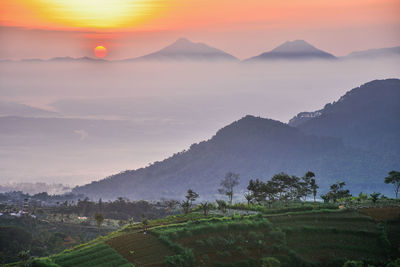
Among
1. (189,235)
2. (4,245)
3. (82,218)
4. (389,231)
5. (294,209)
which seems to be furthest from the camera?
(82,218)

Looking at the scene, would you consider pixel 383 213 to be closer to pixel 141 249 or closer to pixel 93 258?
pixel 141 249

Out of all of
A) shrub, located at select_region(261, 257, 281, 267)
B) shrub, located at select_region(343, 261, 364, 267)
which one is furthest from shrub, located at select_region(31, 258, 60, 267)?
shrub, located at select_region(343, 261, 364, 267)

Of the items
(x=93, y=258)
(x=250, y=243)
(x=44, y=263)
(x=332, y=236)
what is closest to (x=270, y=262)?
(x=250, y=243)

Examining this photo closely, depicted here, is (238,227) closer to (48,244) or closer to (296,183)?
(296,183)

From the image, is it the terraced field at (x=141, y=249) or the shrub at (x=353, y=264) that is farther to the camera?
the terraced field at (x=141, y=249)

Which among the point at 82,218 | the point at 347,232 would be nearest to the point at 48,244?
the point at 82,218

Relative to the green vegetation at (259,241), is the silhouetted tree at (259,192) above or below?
above

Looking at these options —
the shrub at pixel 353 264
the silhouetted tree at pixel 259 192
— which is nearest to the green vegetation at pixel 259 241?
the shrub at pixel 353 264

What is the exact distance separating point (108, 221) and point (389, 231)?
228 ft

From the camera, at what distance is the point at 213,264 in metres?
66.9

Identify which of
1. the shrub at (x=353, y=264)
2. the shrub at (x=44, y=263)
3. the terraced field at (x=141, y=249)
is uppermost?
the terraced field at (x=141, y=249)

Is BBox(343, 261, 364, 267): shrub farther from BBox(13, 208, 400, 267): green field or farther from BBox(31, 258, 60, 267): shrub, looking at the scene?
BBox(31, 258, 60, 267): shrub

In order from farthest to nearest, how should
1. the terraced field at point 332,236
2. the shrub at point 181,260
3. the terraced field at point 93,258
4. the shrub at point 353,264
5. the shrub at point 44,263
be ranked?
the terraced field at point 332,236 < the shrub at point 353,264 < the shrub at point 181,260 < the terraced field at point 93,258 < the shrub at point 44,263

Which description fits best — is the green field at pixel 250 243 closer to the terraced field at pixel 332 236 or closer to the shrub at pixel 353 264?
the terraced field at pixel 332 236
